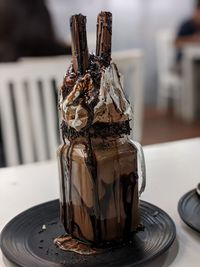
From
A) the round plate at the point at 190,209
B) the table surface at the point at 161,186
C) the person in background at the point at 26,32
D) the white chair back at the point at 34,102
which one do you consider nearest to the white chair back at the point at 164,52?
the person in background at the point at 26,32

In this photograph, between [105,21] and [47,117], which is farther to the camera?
[47,117]

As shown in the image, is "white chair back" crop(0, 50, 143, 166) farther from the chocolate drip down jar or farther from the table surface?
the chocolate drip down jar

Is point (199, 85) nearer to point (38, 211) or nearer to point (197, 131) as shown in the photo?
point (197, 131)

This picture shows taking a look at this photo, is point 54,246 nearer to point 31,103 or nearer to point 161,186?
point 161,186

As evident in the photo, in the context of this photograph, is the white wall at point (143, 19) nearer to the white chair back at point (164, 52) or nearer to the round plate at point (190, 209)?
the white chair back at point (164, 52)

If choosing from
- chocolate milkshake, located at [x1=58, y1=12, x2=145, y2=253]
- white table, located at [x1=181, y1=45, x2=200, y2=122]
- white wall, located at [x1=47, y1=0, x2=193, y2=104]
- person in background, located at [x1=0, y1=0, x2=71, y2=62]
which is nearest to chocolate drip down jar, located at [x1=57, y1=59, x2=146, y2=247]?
chocolate milkshake, located at [x1=58, y1=12, x2=145, y2=253]

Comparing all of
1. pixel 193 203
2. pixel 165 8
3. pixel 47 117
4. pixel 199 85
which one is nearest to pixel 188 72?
pixel 199 85
